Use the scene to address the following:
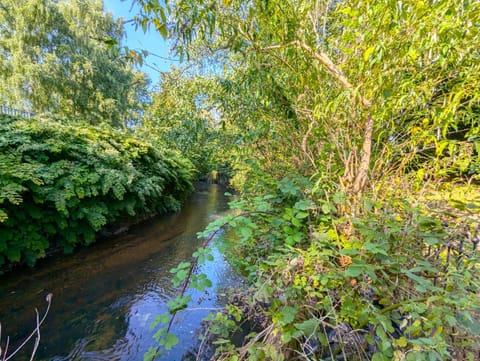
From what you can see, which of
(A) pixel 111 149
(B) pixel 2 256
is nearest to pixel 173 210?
(A) pixel 111 149

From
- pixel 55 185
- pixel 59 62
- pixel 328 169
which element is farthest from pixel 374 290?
pixel 59 62

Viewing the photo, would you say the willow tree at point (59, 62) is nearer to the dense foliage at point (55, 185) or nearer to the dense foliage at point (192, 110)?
the dense foliage at point (55, 185)

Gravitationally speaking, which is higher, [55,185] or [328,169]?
[55,185]

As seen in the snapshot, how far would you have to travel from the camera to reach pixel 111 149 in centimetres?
486

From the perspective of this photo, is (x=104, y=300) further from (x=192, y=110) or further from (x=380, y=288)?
(x=380, y=288)

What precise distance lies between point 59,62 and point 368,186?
1566 cm

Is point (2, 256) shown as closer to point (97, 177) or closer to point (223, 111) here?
point (97, 177)

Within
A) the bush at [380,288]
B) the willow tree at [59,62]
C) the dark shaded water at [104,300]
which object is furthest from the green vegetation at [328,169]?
the willow tree at [59,62]

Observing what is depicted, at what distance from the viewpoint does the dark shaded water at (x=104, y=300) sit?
2.40 meters

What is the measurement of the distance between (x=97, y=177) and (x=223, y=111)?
2679 mm

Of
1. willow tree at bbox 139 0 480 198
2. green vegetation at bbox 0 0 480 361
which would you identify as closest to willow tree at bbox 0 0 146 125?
green vegetation at bbox 0 0 480 361

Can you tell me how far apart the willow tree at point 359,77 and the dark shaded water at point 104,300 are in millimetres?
1689

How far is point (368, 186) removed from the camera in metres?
1.72

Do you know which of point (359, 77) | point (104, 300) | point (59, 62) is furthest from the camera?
point (59, 62)
